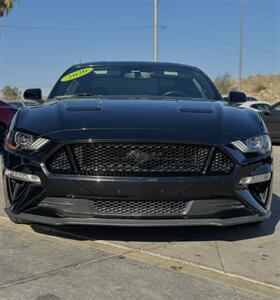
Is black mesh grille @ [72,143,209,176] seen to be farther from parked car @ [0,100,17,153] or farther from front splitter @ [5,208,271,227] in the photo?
parked car @ [0,100,17,153]

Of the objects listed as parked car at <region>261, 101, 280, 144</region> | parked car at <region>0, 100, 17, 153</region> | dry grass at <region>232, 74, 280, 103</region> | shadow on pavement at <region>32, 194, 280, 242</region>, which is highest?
shadow on pavement at <region>32, 194, 280, 242</region>

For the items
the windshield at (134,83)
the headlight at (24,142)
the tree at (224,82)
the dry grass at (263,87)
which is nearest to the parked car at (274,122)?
the windshield at (134,83)

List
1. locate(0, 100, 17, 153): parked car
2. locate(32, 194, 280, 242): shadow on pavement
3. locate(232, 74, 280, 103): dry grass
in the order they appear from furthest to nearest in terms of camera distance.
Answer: locate(232, 74, 280, 103): dry grass < locate(0, 100, 17, 153): parked car < locate(32, 194, 280, 242): shadow on pavement

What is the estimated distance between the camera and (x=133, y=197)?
12.0 ft

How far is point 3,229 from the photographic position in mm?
4422

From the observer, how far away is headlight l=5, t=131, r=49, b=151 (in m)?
3.77

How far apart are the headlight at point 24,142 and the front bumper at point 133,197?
0.26 ft

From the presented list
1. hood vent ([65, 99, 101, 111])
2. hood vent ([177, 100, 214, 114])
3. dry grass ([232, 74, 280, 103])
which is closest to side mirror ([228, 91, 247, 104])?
hood vent ([177, 100, 214, 114])

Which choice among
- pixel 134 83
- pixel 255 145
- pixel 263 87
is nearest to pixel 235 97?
pixel 134 83

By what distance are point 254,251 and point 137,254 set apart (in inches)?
35.2

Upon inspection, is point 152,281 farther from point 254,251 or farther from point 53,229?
point 53,229

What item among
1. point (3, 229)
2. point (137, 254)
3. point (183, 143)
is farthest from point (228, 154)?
point (3, 229)

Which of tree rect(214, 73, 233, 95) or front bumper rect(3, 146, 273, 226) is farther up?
front bumper rect(3, 146, 273, 226)

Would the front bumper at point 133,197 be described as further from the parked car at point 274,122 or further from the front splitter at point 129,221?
the parked car at point 274,122
